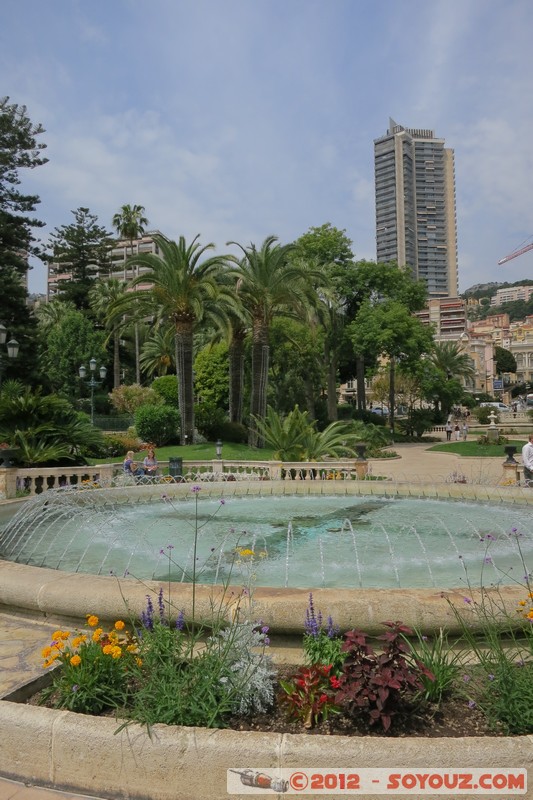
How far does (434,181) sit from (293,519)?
7969 inches

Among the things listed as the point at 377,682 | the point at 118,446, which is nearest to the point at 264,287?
the point at 118,446

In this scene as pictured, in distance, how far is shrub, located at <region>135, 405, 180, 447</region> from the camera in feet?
88.5

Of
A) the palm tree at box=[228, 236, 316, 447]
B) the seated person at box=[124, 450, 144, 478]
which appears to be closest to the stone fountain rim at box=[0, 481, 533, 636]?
the seated person at box=[124, 450, 144, 478]

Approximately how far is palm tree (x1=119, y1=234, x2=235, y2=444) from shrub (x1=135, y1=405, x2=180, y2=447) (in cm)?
59

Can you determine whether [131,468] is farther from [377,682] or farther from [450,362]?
[450,362]

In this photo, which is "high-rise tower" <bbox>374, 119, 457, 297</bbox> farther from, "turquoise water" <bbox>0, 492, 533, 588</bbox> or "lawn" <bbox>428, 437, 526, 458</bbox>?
"turquoise water" <bbox>0, 492, 533, 588</bbox>

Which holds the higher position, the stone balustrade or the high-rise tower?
the high-rise tower

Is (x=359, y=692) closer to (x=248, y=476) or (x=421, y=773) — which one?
(x=421, y=773)

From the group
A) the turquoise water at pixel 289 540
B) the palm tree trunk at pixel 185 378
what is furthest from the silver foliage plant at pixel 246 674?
the palm tree trunk at pixel 185 378

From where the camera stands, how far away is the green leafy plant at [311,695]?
2939mm

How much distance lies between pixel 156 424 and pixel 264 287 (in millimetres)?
8232

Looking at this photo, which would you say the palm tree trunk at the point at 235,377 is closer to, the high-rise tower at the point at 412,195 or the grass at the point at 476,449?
the grass at the point at 476,449

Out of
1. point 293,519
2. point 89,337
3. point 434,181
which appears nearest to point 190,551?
point 293,519

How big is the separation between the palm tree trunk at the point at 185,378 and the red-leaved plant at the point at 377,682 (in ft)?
81.4
